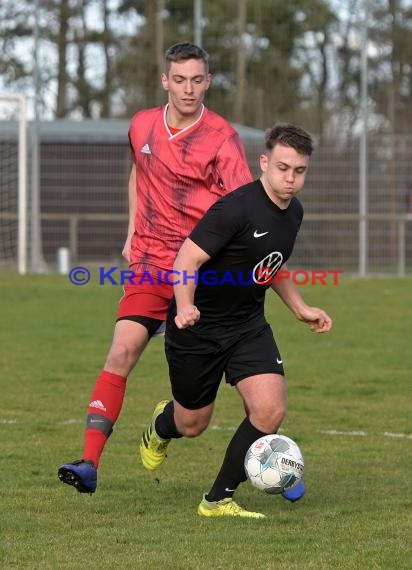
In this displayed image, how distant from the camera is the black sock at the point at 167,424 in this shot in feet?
21.7

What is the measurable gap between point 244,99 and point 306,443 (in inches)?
727

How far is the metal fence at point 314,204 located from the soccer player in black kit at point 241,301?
17839mm

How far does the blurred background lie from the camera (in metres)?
24.1

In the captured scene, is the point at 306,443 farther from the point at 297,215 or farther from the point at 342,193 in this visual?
the point at 342,193

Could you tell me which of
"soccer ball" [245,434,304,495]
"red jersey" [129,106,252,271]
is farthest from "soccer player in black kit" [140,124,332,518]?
"red jersey" [129,106,252,271]

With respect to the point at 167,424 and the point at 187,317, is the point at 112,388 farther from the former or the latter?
the point at 187,317

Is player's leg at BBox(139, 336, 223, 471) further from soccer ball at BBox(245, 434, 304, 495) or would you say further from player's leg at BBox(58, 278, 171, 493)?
soccer ball at BBox(245, 434, 304, 495)

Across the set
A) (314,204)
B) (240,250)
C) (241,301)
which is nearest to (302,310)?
(241,301)

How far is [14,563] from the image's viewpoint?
502 centimetres

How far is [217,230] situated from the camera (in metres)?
5.87

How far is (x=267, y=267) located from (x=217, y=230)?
1.12ft

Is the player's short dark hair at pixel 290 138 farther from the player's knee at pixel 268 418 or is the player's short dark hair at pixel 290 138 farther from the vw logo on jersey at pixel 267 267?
the player's knee at pixel 268 418

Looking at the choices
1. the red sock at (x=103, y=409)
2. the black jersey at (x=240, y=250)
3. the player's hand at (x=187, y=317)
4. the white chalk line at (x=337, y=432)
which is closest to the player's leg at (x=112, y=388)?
the red sock at (x=103, y=409)

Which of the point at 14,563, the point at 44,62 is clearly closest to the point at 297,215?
the point at 14,563
